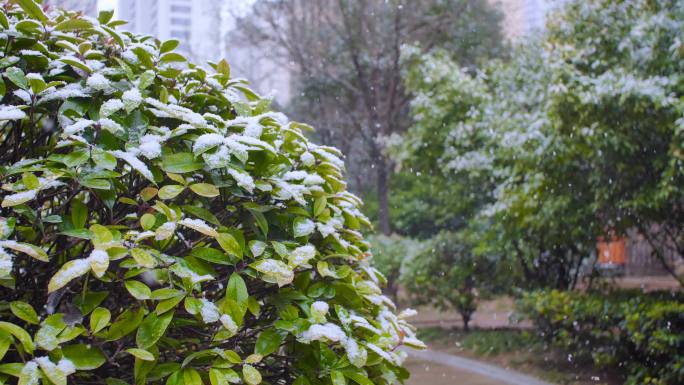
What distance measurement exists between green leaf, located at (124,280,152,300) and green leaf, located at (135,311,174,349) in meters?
0.07

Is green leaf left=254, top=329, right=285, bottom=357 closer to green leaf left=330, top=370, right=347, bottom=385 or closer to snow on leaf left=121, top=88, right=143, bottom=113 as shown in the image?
green leaf left=330, top=370, right=347, bottom=385

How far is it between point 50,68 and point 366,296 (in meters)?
1.23

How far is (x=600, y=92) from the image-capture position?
19.3 feet

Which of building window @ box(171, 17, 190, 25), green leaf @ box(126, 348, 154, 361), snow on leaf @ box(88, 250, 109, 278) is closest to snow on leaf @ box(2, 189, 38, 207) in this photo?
snow on leaf @ box(88, 250, 109, 278)

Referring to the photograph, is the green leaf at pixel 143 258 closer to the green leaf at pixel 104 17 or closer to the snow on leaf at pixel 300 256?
the snow on leaf at pixel 300 256

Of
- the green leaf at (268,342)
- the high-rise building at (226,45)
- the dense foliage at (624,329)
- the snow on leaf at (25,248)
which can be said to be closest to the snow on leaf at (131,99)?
the snow on leaf at (25,248)

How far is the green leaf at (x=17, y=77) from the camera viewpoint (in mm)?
1809

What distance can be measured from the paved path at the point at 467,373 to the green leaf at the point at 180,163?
6.02 m

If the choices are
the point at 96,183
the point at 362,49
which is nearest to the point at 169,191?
the point at 96,183

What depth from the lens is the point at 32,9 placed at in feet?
6.73

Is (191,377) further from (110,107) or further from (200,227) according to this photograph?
(110,107)

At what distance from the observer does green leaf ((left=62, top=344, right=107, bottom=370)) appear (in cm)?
A: 158

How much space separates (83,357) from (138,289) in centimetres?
21

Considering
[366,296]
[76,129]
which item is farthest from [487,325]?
[76,129]
